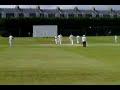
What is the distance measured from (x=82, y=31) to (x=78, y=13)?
80.5 feet

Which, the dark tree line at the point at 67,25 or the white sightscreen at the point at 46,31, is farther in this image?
the dark tree line at the point at 67,25

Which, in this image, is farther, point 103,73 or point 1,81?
point 103,73

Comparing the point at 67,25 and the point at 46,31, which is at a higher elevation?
the point at 67,25

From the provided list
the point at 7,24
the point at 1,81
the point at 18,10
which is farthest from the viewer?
the point at 18,10

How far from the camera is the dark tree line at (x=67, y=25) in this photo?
92500 millimetres

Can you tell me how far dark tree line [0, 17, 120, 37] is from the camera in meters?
92.5

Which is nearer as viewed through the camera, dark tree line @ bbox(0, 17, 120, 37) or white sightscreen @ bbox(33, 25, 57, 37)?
white sightscreen @ bbox(33, 25, 57, 37)

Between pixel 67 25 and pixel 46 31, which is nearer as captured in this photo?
pixel 46 31

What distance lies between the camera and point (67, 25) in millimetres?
97625

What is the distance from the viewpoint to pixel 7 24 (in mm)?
92062

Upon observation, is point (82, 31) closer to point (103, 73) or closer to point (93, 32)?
point (93, 32)
